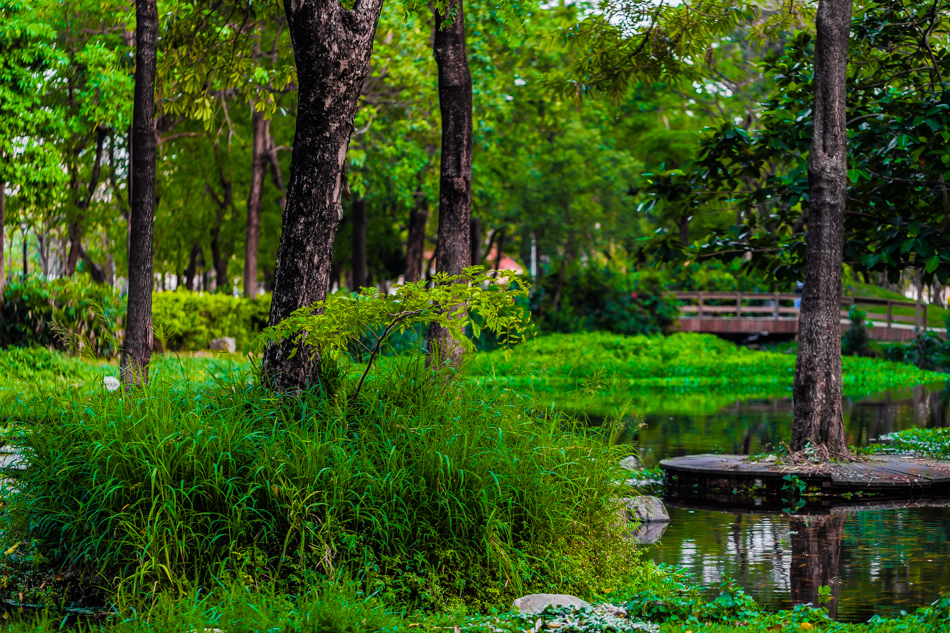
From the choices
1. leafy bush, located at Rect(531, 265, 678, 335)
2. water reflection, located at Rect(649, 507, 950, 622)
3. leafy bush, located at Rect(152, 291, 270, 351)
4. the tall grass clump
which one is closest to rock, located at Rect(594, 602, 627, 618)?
the tall grass clump

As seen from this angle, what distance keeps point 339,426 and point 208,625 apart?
1.88 metres

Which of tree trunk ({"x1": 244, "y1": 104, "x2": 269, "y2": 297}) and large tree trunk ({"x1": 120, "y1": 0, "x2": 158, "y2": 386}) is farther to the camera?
tree trunk ({"x1": 244, "y1": 104, "x2": 269, "y2": 297})

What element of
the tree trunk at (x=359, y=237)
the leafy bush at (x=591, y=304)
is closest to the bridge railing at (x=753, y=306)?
the leafy bush at (x=591, y=304)

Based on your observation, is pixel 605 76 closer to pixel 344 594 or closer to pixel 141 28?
pixel 141 28

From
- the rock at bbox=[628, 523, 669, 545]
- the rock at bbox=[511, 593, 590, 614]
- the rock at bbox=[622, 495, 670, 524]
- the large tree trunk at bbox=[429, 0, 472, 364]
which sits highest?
the large tree trunk at bbox=[429, 0, 472, 364]

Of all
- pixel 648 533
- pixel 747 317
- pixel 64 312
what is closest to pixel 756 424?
pixel 648 533

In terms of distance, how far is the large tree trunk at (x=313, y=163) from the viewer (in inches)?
283

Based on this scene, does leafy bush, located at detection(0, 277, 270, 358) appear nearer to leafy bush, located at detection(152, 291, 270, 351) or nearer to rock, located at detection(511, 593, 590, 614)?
leafy bush, located at detection(152, 291, 270, 351)

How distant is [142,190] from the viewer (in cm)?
1126

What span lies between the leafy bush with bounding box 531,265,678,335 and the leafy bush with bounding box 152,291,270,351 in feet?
28.3

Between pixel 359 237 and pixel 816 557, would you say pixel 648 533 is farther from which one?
pixel 359 237

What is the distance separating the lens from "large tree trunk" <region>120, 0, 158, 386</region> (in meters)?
11.2

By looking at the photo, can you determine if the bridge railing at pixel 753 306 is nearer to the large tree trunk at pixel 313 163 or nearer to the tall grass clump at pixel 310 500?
the large tree trunk at pixel 313 163

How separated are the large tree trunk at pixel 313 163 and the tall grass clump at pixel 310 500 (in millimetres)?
733
